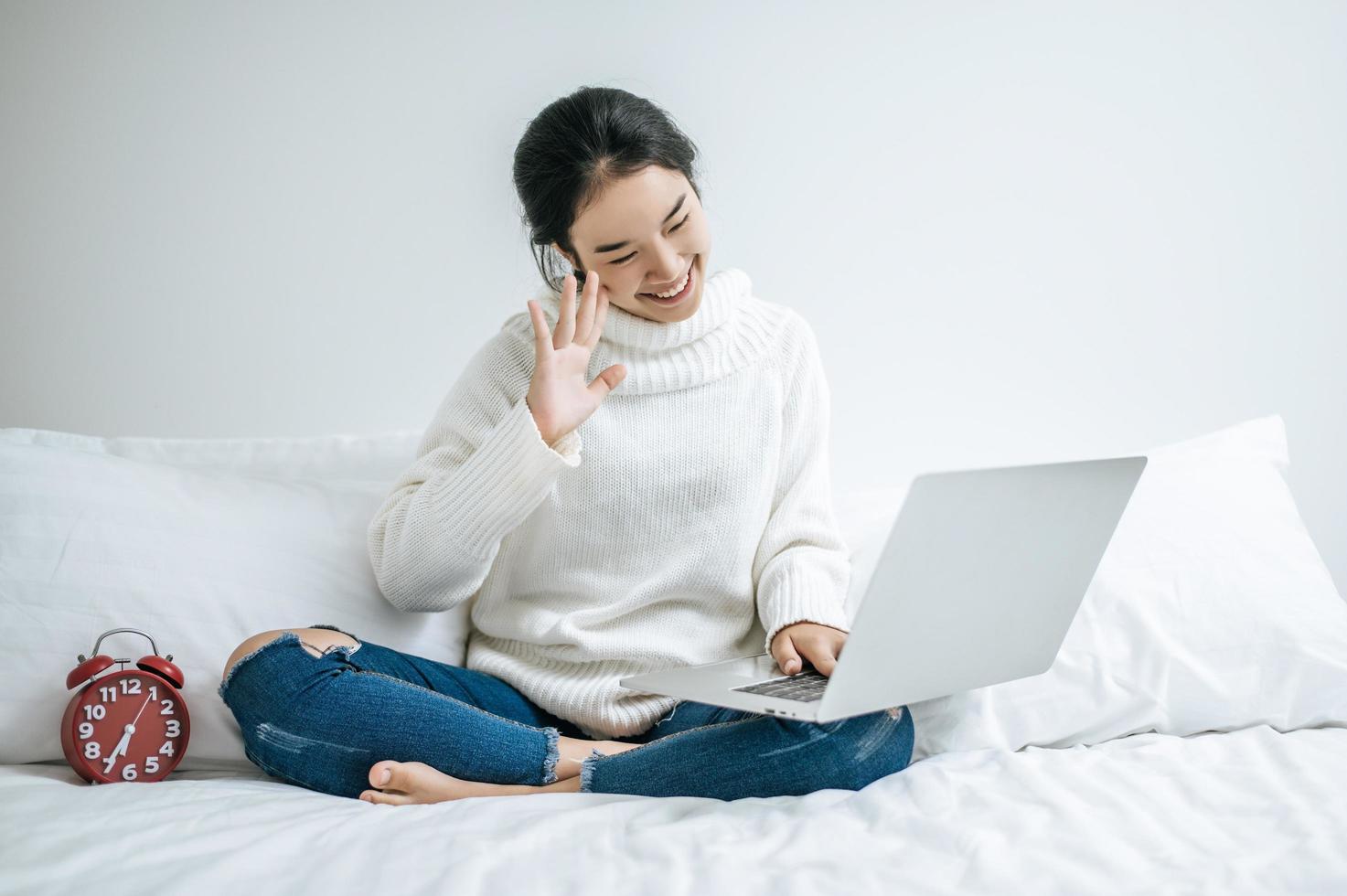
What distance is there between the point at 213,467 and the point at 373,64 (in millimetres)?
699

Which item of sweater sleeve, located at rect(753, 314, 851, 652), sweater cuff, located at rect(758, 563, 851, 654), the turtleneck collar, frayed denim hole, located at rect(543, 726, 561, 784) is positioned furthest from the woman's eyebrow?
frayed denim hole, located at rect(543, 726, 561, 784)

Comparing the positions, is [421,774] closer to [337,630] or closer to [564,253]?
[337,630]

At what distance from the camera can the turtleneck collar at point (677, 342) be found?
1226 mm

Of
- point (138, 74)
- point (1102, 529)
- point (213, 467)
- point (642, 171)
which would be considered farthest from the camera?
point (138, 74)

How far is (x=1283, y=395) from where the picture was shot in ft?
5.48

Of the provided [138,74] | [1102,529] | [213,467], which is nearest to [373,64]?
[138,74]

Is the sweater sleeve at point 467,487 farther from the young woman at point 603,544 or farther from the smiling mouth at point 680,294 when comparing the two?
the smiling mouth at point 680,294

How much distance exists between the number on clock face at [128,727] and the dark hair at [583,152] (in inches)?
24.6

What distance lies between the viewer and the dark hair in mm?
1117

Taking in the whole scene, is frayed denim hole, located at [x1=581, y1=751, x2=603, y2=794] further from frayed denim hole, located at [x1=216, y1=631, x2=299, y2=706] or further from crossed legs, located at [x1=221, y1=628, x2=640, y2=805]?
frayed denim hole, located at [x1=216, y1=631, x2=299, y2=706]

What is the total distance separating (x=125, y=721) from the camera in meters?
1.04

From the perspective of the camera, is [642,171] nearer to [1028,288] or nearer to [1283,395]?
[1028,288]

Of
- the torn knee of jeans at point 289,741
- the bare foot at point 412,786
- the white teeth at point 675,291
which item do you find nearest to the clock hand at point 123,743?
the torn knee of jeans at point 289,741

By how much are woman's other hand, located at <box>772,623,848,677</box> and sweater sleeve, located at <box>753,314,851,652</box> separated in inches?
1.2
